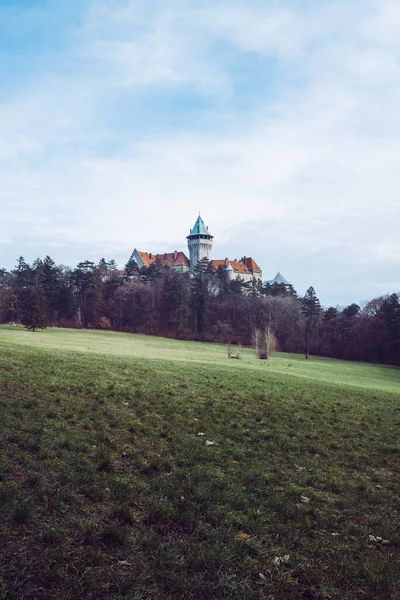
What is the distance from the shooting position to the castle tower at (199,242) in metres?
138

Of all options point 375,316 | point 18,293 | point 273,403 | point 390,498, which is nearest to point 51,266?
point 18,293

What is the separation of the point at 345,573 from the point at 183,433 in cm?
507

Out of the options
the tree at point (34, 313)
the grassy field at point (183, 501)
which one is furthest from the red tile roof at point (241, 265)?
the grassy field at point (183, 501)

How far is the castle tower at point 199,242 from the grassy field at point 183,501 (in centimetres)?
12693

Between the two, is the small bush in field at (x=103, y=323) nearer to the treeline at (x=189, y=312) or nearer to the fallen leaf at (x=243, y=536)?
the treeline at (x=189, y=312)

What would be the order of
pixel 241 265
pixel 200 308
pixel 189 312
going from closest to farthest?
pixel 189 312, pixel 200 308, pixel 241 265

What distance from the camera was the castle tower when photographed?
138 meters

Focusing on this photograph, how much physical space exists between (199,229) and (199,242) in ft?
16.3

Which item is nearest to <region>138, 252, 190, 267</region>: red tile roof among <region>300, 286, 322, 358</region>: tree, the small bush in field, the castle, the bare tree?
the castle

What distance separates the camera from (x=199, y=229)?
139 metres

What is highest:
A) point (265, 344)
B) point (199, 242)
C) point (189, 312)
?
point (199, 242)

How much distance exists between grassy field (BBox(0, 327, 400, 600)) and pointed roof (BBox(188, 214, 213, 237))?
129697 mm

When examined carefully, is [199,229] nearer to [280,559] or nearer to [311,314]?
[311,314]

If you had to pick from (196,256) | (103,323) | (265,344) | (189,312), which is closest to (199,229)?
(196,256)
